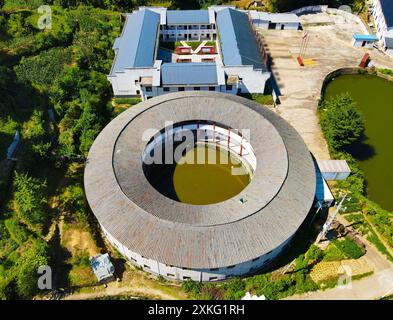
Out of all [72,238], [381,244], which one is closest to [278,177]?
[381,244]

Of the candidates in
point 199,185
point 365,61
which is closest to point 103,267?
point 199,185

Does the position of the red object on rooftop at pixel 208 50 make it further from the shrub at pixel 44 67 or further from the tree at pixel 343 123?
the tree at pixel 343 123

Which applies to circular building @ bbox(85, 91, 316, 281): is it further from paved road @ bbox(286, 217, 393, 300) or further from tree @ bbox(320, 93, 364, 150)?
tree @ bbox(320, 93, 364, 150)

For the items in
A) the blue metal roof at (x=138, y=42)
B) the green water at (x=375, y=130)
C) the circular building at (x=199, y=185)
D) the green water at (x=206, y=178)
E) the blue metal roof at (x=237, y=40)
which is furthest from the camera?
the blue metal roof at (x=237, y=40)

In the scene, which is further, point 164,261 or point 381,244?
point 381,244

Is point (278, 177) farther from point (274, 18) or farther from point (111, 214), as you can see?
point (274, 18)

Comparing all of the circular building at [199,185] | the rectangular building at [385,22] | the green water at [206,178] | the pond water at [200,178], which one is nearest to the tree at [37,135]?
the circular building at [199,185]

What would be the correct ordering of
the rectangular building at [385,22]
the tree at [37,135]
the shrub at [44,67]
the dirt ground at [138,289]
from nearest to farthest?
the dirt ground at [138,289]
the tree at [37,135]
the shrub at [44,67]
the rectangular building at [385,22]
